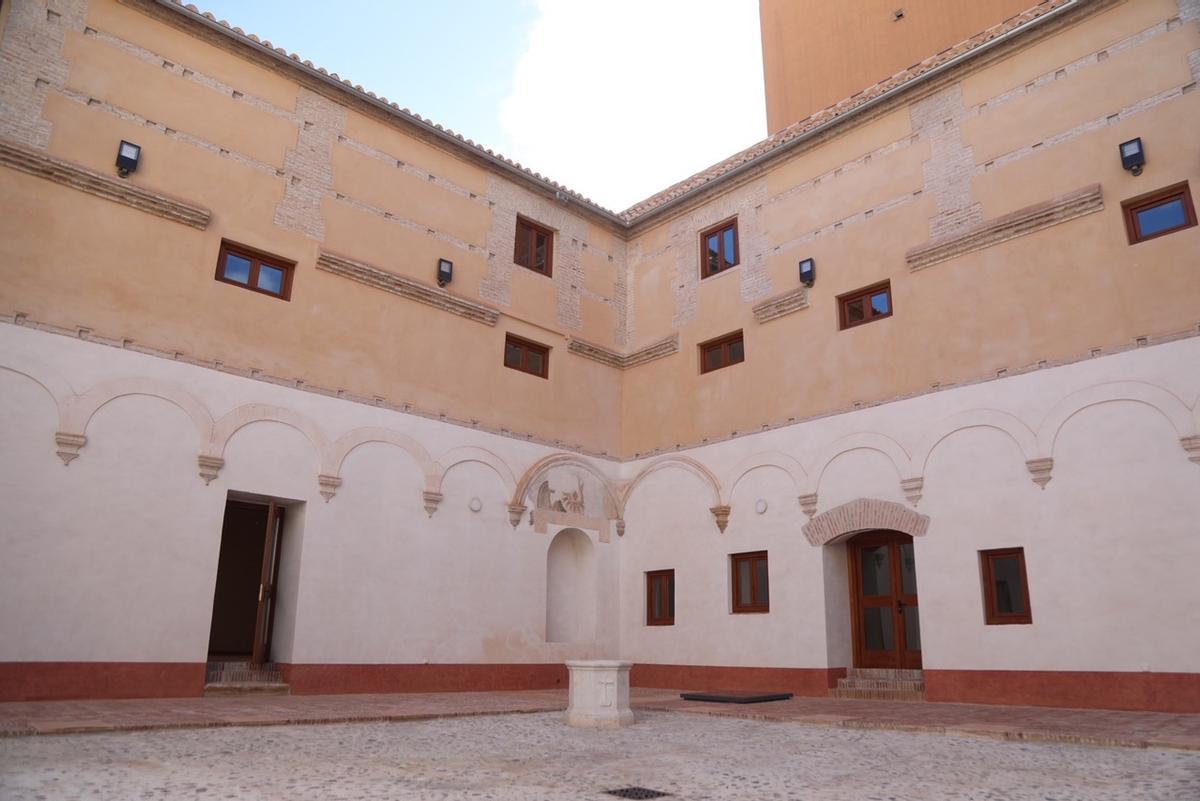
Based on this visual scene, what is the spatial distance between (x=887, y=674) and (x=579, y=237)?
869 centimetres

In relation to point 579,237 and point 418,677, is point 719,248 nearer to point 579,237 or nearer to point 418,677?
point 579,237

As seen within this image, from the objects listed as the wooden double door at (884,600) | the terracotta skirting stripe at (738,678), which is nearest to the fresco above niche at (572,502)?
the terracotta skirting stripe at (738,678)

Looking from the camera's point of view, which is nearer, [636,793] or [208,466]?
[636,793]

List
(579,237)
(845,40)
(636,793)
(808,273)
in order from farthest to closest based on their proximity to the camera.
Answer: (845,40) < (579,237) < (808,273) < (636,793)

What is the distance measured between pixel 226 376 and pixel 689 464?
6.97 metres

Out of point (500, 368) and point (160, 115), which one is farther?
point (500, 368)

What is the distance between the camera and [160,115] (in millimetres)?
10336

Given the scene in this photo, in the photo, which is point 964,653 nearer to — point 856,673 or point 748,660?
point 856,673

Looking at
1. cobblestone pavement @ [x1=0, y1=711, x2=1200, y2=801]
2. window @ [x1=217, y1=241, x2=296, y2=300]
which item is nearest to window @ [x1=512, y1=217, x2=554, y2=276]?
window @ [x1=217, y1=241, x2=296, y2=300]

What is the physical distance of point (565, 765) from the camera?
5.54 meters

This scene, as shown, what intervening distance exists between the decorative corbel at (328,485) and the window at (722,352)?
20.1 ft

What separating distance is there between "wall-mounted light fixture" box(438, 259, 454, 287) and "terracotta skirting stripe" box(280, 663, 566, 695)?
18.1ft

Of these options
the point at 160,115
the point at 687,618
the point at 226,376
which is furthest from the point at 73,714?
the point at 687,618

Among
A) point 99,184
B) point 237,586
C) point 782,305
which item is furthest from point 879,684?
point 99,184
